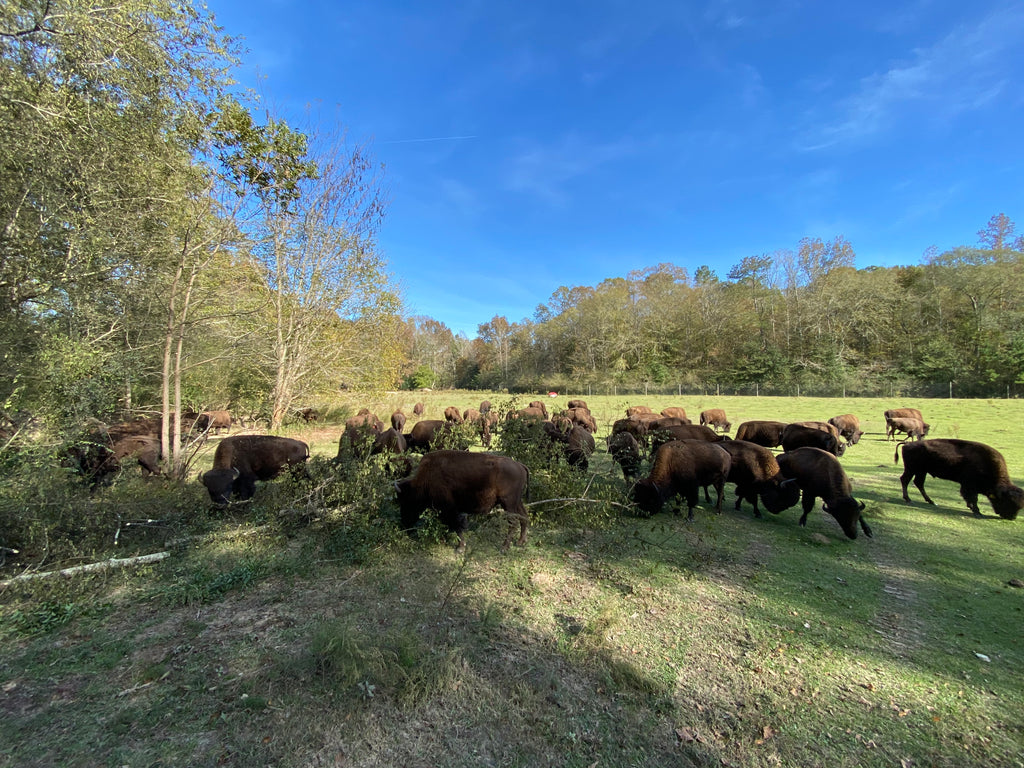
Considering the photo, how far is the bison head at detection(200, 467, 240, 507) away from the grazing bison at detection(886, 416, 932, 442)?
20066 mm

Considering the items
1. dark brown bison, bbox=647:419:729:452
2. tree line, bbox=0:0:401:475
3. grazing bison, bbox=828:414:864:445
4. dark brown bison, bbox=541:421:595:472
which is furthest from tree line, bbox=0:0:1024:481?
grazing bison, bbox=828:414:864:445

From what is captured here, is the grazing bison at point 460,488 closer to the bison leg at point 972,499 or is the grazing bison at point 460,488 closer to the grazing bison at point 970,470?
the grazing bison at point 970,470

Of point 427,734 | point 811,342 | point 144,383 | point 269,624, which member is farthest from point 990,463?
point 811,342

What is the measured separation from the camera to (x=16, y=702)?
9.34 feet

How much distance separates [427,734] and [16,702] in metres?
2.78

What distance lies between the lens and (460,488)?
5.50 m

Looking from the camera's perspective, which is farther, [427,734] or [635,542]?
[635,542]

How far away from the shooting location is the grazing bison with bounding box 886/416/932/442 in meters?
14.8

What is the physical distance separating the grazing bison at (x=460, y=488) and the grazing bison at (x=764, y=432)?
9.19 metres

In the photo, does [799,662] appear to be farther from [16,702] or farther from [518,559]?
[16,702]

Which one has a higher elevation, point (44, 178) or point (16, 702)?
point (44, 178)

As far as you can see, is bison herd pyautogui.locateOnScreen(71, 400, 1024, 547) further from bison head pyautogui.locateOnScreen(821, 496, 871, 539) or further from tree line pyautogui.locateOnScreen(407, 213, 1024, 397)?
tree line pyautogui.locateOnScreen(407, 213, 1024, 397)

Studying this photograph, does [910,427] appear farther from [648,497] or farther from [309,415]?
[309,415]

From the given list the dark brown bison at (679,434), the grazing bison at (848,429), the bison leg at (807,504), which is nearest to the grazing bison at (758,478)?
the bison leg at (807,504)
